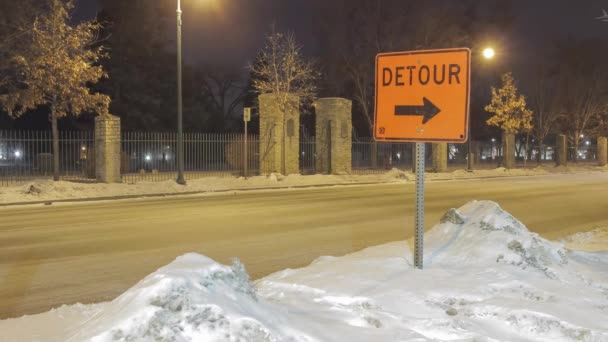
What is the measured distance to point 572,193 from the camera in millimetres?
23078

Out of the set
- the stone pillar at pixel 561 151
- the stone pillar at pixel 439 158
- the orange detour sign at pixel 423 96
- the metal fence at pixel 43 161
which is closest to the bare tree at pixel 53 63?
the metal fence at pixel 43 161

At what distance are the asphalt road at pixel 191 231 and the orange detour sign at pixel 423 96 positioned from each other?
293 centimetres

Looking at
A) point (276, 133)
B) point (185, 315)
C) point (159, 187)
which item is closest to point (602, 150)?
point (276, 133)

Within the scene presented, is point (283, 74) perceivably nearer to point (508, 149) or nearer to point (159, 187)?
point (159, 187)

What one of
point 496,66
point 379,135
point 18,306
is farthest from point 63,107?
point 496,66

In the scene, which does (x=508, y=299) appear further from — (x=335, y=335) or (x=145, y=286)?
(x=145, y=286)

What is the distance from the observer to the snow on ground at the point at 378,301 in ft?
12.9

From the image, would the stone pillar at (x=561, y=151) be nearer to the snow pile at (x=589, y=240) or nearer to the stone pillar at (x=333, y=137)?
the stone pillar at (x=333, y=137)

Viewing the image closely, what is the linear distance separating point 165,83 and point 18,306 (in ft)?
127

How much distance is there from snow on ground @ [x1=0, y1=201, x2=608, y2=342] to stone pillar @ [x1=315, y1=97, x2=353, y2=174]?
79.7ft

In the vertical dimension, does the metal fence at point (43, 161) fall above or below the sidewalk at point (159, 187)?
above

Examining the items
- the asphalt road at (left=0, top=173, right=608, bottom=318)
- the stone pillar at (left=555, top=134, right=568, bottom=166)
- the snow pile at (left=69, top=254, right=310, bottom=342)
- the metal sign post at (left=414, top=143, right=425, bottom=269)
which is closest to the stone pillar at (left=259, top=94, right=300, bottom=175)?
the asphalt road at (left=0, top=173, right=608, bottom=318)

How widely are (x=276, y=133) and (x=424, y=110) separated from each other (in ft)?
78.8

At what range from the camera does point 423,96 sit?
638cm
